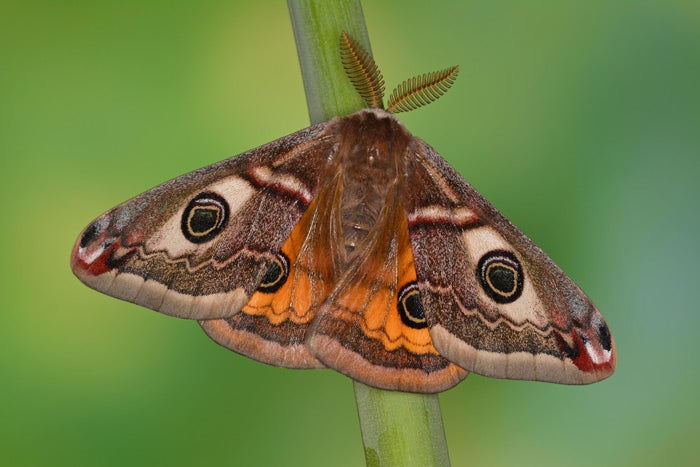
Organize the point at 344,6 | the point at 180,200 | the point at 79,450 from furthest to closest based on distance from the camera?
1. the point at 79,450
2. the point at 180,200
3. the point at 344,6

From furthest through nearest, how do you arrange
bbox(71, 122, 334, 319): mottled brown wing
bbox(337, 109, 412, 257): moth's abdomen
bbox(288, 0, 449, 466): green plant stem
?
1. bbox(337, 109, 412, 257): moth's abdomen
2. bbox(71, 122, 334, 319): mottled brown wing
3. bbox(288, 0, 449, 466): green plant stem

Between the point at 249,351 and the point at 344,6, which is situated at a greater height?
the point at 344,6

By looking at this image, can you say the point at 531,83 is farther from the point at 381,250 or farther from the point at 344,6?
the point at 344,6

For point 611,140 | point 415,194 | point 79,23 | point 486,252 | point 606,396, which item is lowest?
point 606,396

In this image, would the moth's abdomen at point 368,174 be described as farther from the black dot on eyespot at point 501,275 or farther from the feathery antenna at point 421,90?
the black dot on eyespot at point 501,275

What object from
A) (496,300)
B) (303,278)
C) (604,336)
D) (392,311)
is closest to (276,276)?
(303,278)

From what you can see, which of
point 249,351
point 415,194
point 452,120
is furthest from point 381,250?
point 452,120

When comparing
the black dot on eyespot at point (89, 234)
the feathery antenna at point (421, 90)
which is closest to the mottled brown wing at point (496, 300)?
the feathery antenna at point (421, 90)

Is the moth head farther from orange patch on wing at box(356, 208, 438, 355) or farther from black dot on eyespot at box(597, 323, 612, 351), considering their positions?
black dot on eyespot at box(597, 323, 612, 351)

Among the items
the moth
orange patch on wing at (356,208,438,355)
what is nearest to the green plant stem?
the moth
